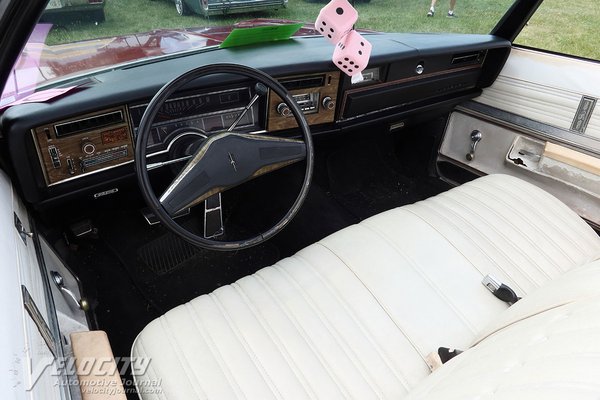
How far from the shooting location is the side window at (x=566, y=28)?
2032mm

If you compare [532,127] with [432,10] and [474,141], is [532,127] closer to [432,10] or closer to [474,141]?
[474,141]

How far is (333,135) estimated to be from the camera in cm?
218

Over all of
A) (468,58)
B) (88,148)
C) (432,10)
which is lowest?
(88,148)

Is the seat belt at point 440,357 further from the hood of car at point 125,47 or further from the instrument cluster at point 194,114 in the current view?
the hood of car at point 125,47

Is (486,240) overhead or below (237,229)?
overhead

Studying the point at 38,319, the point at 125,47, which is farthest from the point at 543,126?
the point at 38,319

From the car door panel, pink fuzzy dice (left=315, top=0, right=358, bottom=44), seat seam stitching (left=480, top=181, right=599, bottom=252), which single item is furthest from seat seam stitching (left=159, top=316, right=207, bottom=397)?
the car door panel

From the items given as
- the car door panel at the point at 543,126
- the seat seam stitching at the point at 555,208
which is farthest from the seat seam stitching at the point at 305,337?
the car door panel at the point at 543,126

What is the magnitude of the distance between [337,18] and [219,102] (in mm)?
522

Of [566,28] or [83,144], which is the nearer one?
[83,144]

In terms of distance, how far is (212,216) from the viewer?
1.76m

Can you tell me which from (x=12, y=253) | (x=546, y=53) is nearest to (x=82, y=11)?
(x=12, y=253)

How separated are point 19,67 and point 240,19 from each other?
78 cm

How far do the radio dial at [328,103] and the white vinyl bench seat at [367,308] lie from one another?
622 mm
